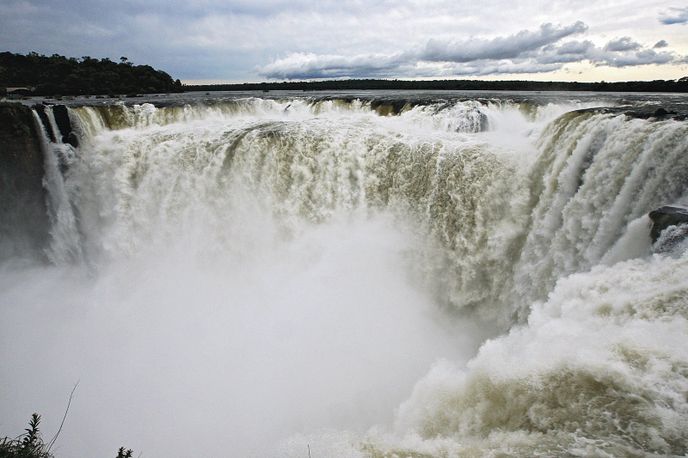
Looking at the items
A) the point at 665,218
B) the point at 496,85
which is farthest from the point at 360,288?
the point at 496,85

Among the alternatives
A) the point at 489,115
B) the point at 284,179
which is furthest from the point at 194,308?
the point at 489,115

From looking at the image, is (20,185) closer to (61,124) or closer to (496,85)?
(61,124)

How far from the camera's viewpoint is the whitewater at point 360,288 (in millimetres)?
3785

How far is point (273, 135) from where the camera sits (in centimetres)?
1251

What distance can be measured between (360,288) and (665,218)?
6721mm

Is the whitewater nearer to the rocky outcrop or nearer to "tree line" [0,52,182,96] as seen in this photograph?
the rocky outcrop

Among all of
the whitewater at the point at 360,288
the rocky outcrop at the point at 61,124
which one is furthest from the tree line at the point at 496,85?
the rocky outcrop at the point at 61,124

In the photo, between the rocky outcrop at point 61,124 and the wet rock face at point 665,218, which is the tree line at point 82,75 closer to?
the rocky outcrop at point 61,124

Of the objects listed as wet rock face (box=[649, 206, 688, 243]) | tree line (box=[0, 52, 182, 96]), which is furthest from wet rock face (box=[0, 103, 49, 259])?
tree line (box=[0, 52, 182, 96])

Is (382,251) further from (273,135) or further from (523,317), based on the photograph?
(273,135)

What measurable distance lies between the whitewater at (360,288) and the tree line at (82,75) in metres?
26.3

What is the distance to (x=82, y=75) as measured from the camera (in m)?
38.5

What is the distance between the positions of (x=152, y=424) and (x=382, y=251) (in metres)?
6.49

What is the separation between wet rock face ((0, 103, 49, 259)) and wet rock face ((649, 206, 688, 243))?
16.9m
